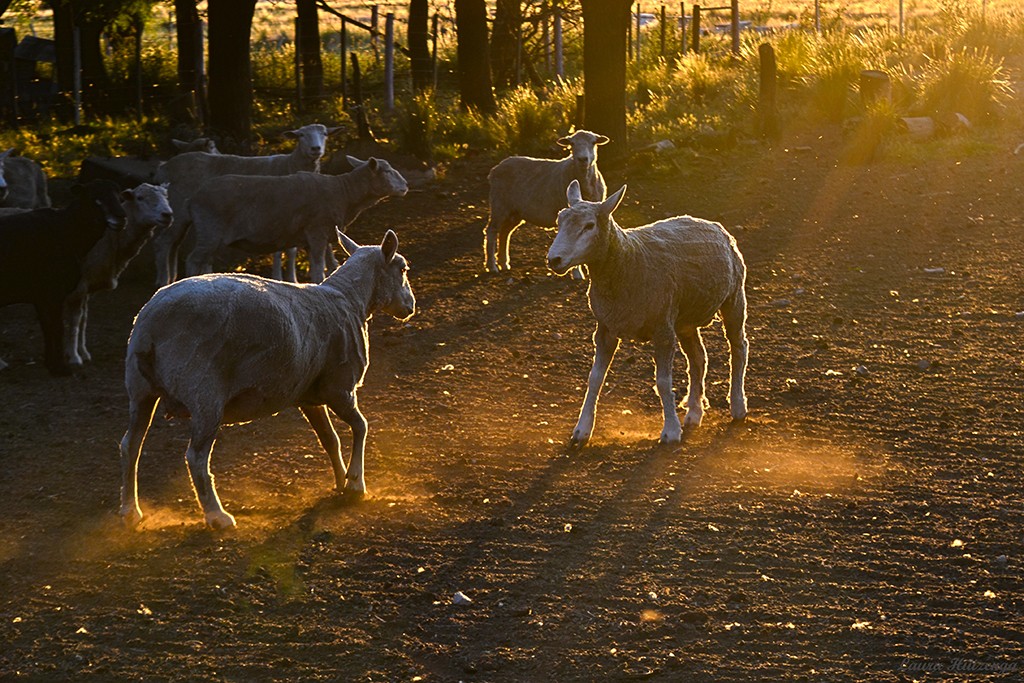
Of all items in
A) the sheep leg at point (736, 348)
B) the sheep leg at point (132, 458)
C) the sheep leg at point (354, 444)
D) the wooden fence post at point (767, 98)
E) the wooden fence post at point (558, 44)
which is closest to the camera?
the sheep leg at point (132, 458)

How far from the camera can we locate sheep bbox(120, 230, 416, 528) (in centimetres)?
807

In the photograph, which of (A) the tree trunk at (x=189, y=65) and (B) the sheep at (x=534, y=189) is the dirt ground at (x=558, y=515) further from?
(A) the tree trunk at (x=189, y=65)

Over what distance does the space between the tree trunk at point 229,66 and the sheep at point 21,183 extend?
13.7ft

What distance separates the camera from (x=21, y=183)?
1608 centimetres

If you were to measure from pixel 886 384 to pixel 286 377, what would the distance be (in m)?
5.23

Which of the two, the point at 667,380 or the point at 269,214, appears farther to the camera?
the point at 269,214

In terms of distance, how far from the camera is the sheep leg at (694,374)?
1079 cm

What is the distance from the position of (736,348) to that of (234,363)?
4219mm

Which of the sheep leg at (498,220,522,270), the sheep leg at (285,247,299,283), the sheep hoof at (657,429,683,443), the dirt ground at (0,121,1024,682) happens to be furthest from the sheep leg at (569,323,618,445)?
the sheep leg at (498,220,522,270)

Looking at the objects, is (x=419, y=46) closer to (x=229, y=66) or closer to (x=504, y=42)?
(x=504, y=42)

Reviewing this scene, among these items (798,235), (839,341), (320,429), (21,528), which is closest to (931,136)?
(798,235)

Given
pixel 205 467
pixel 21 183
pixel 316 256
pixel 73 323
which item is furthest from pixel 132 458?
pixel 21 183

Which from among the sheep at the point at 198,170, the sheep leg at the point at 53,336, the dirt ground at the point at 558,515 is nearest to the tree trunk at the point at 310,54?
the sheep at the point at 198,170

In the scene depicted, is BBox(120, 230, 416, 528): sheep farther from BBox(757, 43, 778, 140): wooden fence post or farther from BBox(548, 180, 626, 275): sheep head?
BBox(757, 43, 778, 140): wooden fence post
